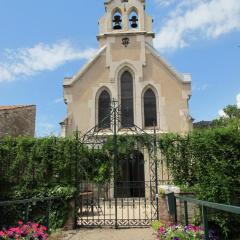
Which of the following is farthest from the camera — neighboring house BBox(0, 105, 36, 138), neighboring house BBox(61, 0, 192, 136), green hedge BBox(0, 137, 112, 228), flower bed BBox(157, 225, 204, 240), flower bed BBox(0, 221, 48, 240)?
neighboring house BBox(0, 105, 36, 138)

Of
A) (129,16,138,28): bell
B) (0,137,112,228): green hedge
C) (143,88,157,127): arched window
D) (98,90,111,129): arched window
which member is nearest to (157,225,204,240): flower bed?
(0,137,112,228): green hedge

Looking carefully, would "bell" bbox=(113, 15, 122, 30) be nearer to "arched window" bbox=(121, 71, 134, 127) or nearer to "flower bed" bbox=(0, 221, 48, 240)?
"arched window" bbox=(121, 71, 134, 127)

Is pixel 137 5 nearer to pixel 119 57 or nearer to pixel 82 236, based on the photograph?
pixel 119 57

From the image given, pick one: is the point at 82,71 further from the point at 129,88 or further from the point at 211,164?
the point at 211,164

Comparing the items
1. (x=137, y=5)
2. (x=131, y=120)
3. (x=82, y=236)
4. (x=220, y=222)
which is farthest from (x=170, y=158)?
(x=137, y=5)

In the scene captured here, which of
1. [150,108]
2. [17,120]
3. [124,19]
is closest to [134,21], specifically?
[124,19]

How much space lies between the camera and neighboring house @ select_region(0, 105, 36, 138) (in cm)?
2353

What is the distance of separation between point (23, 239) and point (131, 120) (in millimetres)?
14739

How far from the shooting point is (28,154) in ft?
42.8

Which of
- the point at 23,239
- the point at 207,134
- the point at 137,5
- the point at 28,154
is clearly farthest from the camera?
the point at 137,5

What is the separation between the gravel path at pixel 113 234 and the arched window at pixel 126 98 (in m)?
10.4

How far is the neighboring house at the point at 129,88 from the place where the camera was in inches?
840

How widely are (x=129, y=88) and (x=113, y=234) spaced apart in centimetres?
1261

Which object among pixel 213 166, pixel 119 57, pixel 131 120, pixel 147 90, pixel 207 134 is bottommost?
pixel 213 166
